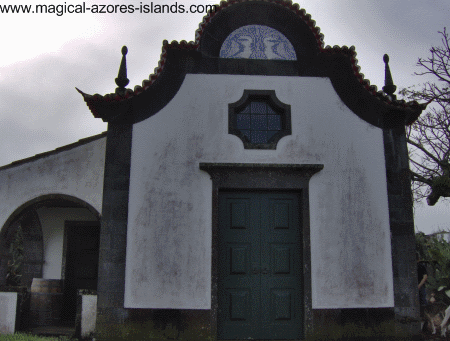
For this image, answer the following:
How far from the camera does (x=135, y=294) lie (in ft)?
21.6

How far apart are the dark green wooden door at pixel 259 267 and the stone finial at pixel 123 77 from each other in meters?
2.44

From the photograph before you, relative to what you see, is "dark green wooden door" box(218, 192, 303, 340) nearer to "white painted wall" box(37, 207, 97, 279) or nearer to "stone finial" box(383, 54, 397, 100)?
"stone finial" box(383, 54, 397, 100)

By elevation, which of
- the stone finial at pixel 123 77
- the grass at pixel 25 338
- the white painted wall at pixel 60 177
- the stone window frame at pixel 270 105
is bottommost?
the grass at pixel 25 338

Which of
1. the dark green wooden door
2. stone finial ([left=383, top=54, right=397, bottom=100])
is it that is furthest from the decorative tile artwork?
the dark green wooden door

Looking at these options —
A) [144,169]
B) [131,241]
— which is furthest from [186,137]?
[131,241]

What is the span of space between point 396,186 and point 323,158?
1.30 m

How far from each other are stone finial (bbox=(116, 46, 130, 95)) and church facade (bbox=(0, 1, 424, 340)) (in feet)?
0.06

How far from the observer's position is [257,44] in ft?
25.3

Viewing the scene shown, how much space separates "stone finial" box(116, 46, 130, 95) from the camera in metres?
7.25

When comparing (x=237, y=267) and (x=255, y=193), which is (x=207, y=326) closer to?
(x=237, y=267)

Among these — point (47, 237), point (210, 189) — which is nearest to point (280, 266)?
point (210, 189)

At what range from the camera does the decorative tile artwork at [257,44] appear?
766 cm

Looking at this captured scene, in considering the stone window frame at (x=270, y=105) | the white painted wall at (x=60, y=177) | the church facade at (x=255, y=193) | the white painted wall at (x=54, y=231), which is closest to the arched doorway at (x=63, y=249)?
the white painted wall at (x=54, y=231)

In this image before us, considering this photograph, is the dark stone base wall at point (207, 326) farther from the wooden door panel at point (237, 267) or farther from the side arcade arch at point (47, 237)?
the side arcade arch at point (47, 237)
